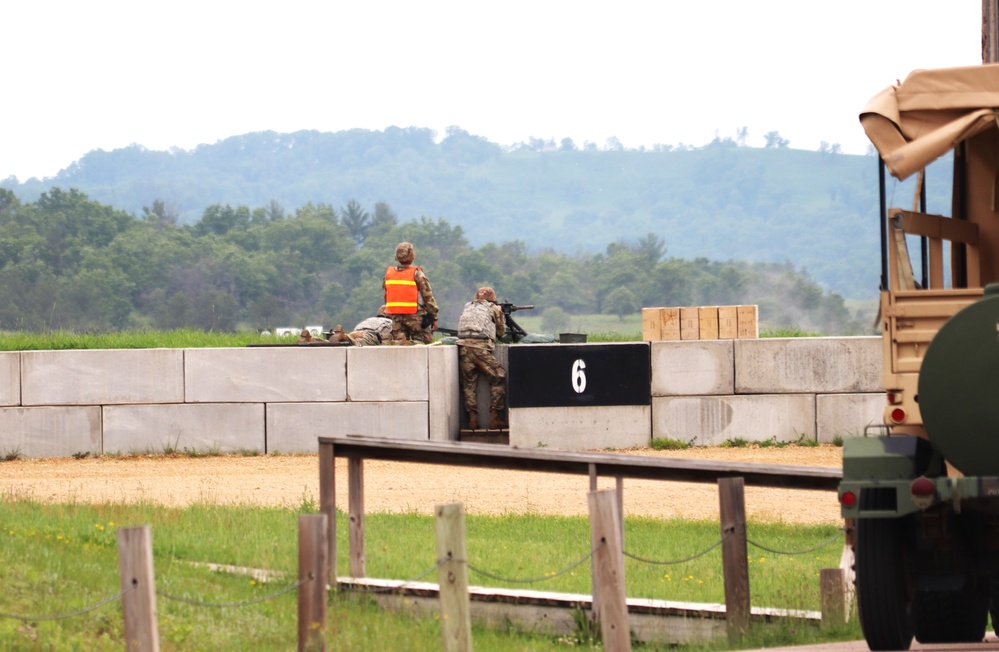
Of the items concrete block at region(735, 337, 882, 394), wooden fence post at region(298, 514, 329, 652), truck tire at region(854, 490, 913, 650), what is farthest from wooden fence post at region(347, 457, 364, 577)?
concrete block at region(735, 337, 882, 394)

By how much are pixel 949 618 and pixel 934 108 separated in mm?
2912

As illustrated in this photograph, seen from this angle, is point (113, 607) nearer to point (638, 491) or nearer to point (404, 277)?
point (638, 491)

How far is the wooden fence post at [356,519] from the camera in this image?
11.2 m

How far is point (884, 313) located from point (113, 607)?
194 inches

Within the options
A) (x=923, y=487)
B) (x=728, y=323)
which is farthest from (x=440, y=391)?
(x=923, y=487)

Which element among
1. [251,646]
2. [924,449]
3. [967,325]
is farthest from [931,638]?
[251,646]

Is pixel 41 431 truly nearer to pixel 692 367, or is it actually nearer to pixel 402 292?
pixel 402 292

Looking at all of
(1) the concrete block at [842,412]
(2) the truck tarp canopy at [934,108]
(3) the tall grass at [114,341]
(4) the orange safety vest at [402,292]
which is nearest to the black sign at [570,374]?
(4) the orange safety vest at [402,292]

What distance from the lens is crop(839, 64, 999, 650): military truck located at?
24.3 ft

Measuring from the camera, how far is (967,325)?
7.36 metres

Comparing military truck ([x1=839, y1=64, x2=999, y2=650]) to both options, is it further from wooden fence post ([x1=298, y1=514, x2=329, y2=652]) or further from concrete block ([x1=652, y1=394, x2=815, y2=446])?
concrete block ([x1=652, y1=394, x2=815, y2=446])

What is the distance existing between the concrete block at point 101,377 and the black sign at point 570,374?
4.92 metres

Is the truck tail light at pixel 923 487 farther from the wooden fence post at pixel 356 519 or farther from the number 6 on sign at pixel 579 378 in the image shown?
the number 6 on sign at pixel 579 378

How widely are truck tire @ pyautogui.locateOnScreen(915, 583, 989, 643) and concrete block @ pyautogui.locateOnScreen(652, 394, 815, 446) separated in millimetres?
13909
